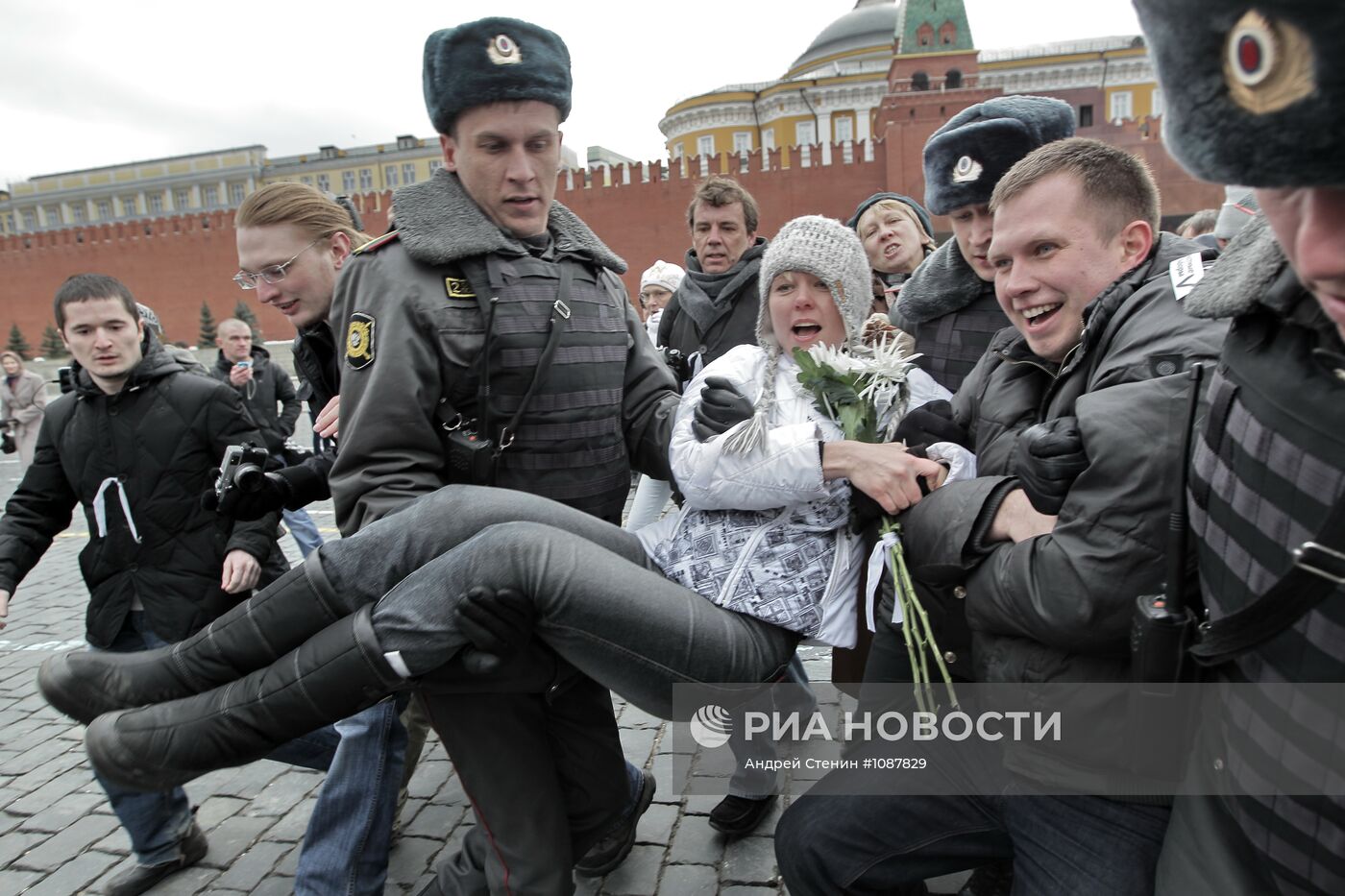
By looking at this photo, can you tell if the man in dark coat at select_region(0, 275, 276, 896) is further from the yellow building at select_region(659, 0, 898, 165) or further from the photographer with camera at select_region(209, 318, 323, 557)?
the yellow building at select_region(659, 0, 898, 165)

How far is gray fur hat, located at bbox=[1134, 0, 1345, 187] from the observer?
29.3 inches

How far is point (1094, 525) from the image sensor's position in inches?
56.3

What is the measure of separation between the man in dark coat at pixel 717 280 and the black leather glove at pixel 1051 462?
109 inches

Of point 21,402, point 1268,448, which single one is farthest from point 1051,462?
point 21,402

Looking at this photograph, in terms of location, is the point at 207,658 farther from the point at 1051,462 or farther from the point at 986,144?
the point at 986,144

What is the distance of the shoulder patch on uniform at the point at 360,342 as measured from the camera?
75.9 inches

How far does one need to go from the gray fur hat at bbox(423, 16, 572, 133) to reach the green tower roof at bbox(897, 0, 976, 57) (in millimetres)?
37685

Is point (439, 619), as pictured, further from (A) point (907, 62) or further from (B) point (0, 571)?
(A) point (907, 62)

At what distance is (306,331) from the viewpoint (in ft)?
8.63

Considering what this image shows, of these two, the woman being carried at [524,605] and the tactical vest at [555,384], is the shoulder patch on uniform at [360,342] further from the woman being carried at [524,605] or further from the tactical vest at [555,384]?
the woman being carried at [524,605]

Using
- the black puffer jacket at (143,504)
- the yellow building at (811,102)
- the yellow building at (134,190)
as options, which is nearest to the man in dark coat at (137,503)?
the black puffer jacket at (143,504)

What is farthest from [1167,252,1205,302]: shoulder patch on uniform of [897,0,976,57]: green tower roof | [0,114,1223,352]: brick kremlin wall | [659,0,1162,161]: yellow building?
[897,0,976,57]: green tower roof

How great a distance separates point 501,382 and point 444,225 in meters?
0.41

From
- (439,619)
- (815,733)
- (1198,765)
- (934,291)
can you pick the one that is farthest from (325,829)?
(934,291)
